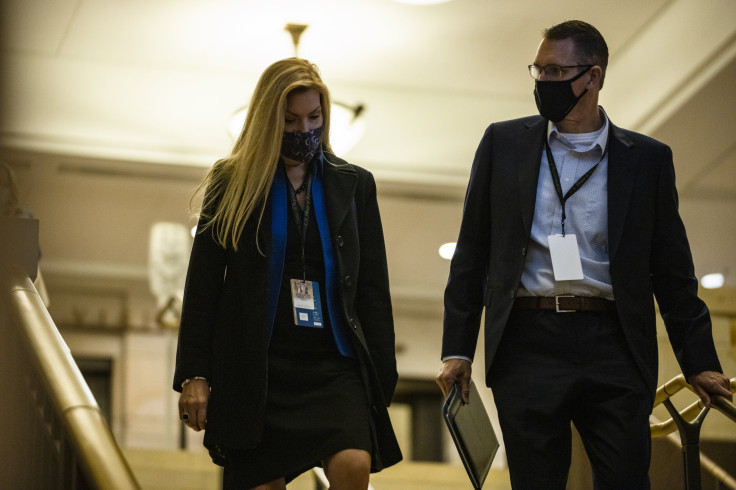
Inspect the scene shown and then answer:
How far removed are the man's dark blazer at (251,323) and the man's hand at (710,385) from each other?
937mm

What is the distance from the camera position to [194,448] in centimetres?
1714

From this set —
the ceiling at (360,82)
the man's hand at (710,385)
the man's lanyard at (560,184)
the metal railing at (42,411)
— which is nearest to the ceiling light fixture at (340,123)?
the ceiling at (360,82)

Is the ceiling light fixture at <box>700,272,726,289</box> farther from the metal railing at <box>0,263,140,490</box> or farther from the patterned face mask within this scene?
the patterned face mask

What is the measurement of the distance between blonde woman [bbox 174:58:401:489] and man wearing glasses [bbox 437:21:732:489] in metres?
0.33

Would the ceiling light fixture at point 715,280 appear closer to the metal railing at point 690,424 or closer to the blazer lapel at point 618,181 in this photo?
the metal railing at point 690,424

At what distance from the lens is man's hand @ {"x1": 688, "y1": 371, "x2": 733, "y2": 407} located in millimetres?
3518

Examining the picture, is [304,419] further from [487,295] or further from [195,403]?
[487,295]

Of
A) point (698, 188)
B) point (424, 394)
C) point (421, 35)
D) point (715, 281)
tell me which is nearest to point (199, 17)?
point (421, 35)

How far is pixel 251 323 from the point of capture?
10.6 ft

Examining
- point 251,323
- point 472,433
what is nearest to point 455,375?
point 472,433

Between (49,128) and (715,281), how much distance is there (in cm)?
850

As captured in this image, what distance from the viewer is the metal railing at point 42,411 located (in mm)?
2992

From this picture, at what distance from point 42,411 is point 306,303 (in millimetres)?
1080

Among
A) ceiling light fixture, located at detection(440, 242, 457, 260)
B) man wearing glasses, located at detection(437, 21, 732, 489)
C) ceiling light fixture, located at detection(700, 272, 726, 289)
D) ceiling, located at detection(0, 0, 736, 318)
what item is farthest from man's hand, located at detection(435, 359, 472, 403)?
ceiling light fixture, located at detection(700, 272, 726, 289)
